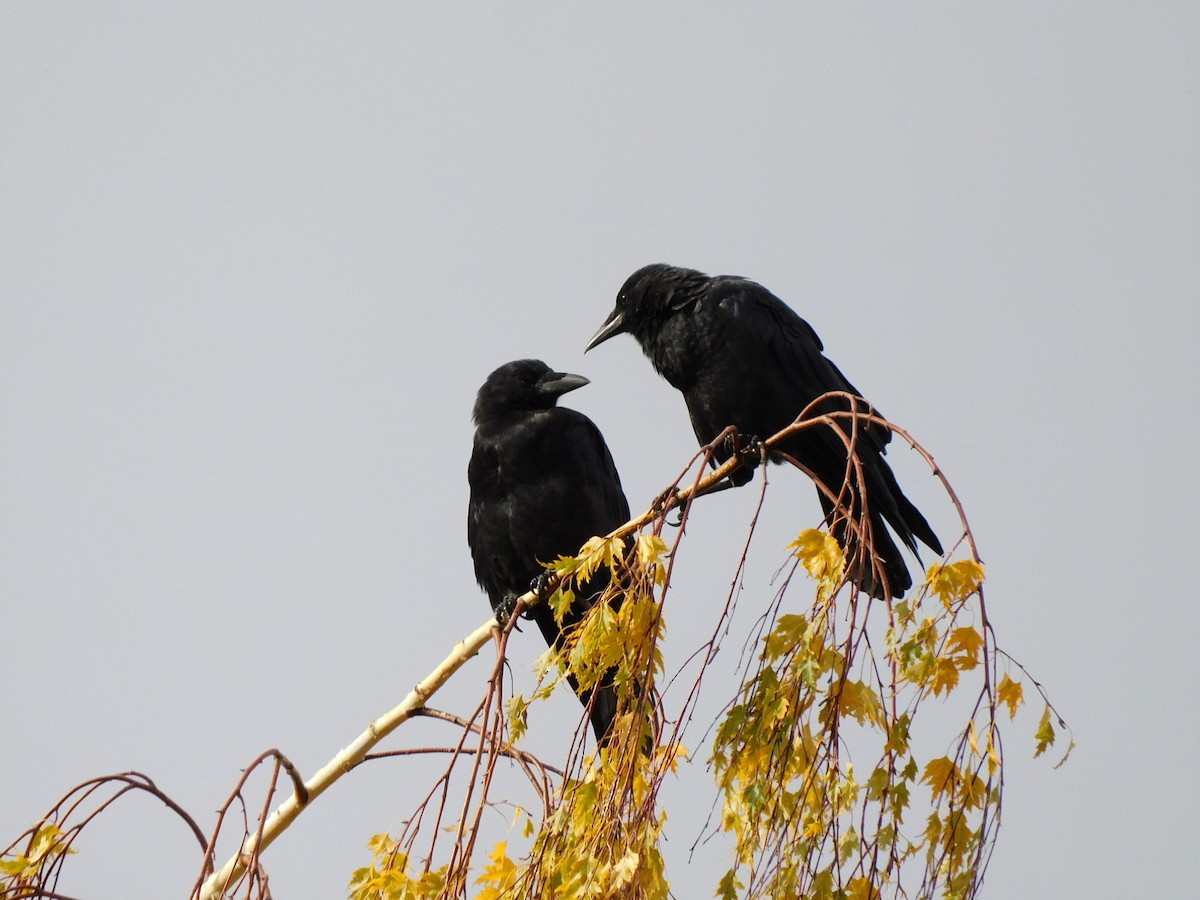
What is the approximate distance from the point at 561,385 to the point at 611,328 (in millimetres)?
474

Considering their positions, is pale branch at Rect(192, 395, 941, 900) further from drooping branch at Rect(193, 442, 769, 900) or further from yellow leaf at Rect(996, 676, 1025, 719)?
yellow leaf at Rect(996, 676, 1025, 719)

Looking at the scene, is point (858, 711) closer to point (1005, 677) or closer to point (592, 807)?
point (1005, 677)

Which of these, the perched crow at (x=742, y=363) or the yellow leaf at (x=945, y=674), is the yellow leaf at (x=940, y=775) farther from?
the perched crow at (x=742, y=363)

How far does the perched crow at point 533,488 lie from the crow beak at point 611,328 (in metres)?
0.31

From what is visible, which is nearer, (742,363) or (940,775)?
(940,775)

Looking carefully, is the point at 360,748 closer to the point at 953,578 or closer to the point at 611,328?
the point at 953,578

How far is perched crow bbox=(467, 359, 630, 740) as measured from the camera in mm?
6039

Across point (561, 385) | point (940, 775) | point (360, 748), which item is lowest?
point (940, 775)

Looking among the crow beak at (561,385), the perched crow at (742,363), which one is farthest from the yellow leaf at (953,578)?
the crow beak at (561,385)

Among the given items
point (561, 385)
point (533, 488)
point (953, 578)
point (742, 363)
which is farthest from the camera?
point (561, 385)

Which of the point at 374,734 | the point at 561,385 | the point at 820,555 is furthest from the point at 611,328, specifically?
the point at 820,555

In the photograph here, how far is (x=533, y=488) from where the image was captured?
20.0 feet

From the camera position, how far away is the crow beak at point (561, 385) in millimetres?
6453

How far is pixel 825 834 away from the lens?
8.62 feet
